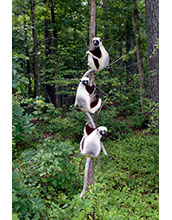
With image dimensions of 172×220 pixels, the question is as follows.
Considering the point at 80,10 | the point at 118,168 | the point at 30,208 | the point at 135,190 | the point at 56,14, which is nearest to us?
the point at 30,208

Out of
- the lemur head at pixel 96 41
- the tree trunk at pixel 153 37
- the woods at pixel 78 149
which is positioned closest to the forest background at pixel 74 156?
the woods at pixel 78 149

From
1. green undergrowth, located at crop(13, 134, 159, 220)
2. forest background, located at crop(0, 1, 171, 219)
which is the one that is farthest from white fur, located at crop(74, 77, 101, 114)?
green undergrowth, located at crop(13, 134, 159, 220)

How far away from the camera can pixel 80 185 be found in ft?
10.1

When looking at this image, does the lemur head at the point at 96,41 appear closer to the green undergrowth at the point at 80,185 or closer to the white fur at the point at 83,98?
the white fur at the point at 83,98

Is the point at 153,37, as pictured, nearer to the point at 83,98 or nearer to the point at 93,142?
the point at 83,98

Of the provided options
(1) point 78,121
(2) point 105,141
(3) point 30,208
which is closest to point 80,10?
(1) point 78,121

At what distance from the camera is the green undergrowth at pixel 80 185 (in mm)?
1768

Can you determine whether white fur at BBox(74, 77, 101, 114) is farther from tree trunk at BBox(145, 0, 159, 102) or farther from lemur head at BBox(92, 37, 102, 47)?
tree trunk at BBox(145, 0, 159, 102)

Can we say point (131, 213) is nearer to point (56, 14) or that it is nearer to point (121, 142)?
point (121, 142)

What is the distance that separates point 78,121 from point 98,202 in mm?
3555

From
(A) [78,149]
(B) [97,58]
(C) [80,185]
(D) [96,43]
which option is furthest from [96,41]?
(A) [78,149]

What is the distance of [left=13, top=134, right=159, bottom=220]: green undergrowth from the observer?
5.80 ft

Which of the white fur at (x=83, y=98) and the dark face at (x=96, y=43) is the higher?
the dark face at (x=96, y=43)

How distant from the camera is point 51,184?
2.98m
